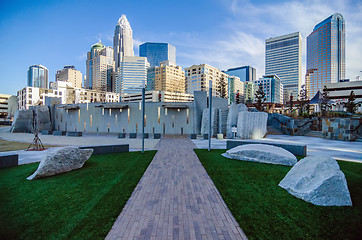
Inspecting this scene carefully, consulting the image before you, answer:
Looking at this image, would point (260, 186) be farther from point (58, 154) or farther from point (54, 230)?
point (58, 154)

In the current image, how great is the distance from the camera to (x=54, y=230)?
3.60 meters

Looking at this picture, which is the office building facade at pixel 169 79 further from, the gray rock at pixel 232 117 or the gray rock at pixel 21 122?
the gray rock at pixel 232 117

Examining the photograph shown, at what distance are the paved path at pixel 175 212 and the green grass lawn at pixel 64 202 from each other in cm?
36

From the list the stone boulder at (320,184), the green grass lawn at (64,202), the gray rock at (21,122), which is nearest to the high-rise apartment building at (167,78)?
the gray rock at (21,122)

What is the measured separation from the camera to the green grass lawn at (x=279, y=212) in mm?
3580

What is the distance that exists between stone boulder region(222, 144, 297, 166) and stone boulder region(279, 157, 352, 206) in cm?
319

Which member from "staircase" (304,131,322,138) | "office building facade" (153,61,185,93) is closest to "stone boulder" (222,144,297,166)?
"staircase" (304,131,322,138)

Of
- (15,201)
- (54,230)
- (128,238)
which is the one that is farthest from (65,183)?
(128,238)

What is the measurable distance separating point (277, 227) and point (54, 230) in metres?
4.75

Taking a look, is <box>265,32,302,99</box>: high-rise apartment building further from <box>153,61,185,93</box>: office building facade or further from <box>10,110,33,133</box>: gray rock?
<box>10,110,33,133</box>: gray rock

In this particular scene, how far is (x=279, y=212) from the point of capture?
4.36 m

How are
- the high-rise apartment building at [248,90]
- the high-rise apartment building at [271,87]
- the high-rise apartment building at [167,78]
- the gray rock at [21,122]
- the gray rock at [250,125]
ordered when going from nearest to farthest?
the gray rock at [250,125] < the gray rock at [21,122] < the high-rise apartment building at [167,78] < the high-rise apartment building at [271,87] < the high-rise apartment building at [248,90]

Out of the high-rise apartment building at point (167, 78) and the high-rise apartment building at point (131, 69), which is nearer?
the high-rise apartment building at point (167, 78)

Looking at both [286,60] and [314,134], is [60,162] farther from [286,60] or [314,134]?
[286,60]
